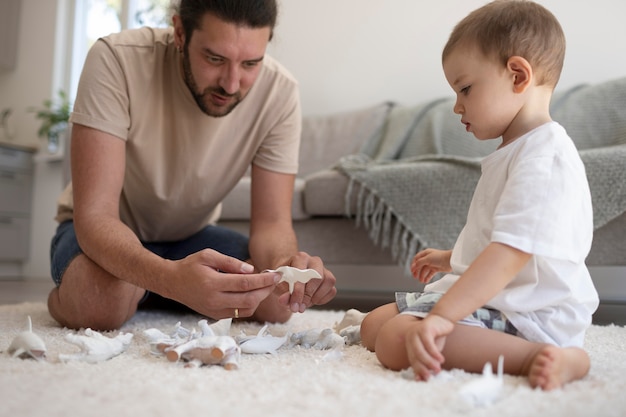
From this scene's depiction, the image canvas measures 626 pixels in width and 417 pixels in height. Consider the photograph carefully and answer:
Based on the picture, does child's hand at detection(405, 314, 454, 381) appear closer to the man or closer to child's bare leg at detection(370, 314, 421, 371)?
child's bare leg at detection(370, 314, 421, 371)

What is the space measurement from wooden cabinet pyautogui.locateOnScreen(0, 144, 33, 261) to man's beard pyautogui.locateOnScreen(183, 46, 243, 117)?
106 inches

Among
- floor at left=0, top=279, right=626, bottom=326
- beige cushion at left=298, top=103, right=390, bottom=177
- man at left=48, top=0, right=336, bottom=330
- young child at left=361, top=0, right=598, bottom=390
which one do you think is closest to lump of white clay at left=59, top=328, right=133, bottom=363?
man at left=48, top=0, right=336, bottom=330

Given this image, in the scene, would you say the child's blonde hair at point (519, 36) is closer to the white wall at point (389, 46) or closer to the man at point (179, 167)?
the man at point (179, 167)

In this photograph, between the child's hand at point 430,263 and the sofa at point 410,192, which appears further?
the sofa at point 410,192

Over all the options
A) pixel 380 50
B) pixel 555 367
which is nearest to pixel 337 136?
pixel 380 50

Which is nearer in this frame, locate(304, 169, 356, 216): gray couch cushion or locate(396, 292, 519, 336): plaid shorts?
locate(396, 292, 519, 336): plaid shorts

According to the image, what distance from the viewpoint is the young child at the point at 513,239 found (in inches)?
30.7

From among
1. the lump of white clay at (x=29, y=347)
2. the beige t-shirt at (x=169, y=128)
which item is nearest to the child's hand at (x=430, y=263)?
the beige t-shirt at (x=169, y=128)

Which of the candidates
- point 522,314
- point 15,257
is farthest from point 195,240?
point 15,257

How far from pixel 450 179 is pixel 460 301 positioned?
4.22 feet

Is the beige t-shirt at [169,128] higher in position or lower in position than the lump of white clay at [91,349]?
higher

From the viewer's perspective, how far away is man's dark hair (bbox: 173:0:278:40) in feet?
4.12

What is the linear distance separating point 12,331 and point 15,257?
2871 mm

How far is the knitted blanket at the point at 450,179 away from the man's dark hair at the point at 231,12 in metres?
0.91
